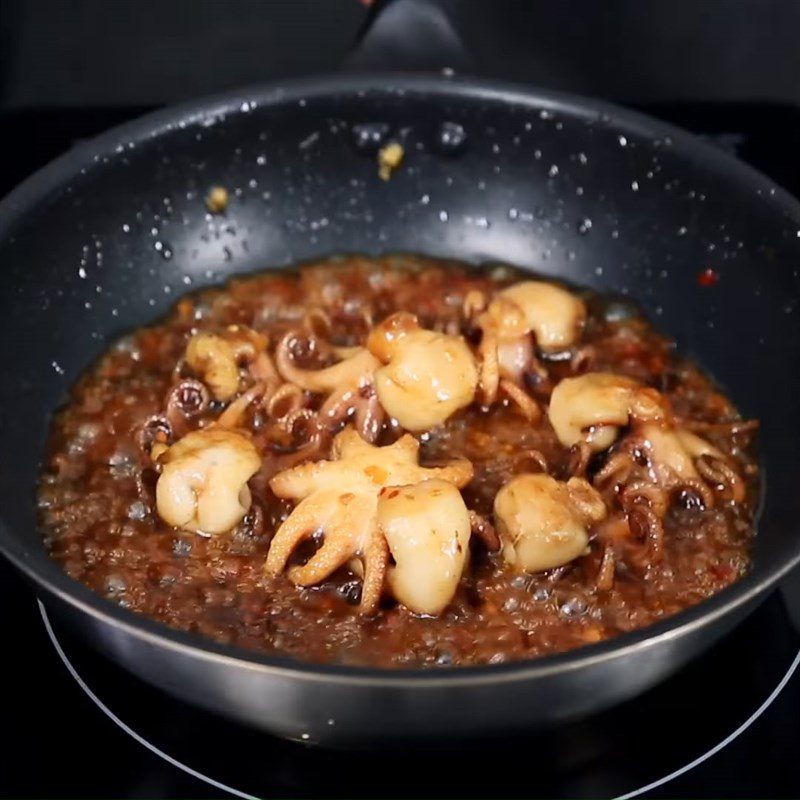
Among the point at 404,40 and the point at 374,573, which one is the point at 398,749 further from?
the point at 404,40

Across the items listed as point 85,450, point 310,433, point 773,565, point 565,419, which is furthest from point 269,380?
point 773,565

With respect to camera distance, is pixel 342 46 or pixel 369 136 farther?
pixel 342 46

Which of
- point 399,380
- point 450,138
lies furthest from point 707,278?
point 399,380

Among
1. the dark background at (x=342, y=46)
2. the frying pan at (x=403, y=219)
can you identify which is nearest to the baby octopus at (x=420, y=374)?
the frying pan at (x=403, y=219)

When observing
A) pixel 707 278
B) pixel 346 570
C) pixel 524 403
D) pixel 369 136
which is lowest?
pixel 346 570

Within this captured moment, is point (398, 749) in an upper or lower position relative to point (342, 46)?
lower

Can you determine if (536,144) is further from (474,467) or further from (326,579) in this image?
(326,579)

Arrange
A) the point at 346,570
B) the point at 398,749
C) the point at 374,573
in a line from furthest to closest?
1. the point at 346,570
2. the point at 374,573
3. the point at 398,749

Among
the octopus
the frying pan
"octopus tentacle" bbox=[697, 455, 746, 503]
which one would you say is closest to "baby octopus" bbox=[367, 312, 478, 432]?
the octopus
